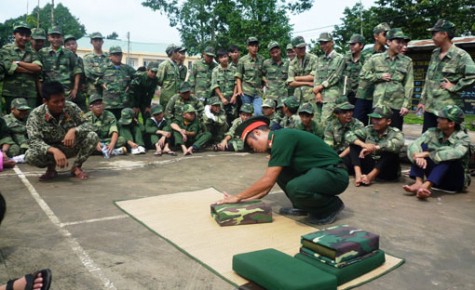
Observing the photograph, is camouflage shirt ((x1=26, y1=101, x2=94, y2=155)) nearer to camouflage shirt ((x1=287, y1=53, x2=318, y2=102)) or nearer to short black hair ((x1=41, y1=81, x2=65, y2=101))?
short black hair ((x1=41, y1=81, x2=65, y2=101))

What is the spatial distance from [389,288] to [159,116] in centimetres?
575

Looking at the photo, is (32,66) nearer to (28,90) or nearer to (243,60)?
(28,90)

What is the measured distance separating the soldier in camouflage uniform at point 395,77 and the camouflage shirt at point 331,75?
2.63 feet

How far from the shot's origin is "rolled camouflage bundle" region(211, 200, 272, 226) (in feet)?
11.8

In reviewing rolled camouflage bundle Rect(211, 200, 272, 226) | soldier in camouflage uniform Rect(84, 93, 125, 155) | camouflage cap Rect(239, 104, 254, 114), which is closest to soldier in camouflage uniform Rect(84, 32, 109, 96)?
soldier in camouflage uniform Rect(84, 93, 125, 155)

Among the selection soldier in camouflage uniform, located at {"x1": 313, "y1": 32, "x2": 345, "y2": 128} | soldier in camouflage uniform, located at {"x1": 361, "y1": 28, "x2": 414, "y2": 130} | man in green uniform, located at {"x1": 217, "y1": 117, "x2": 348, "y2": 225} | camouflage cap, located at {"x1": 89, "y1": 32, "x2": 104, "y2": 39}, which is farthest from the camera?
camouflage cap, located at {"x1": 89, "y1": 32, "x2": 104, "y2": 39}

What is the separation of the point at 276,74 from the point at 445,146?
156 inches

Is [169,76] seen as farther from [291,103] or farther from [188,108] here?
[291,103]

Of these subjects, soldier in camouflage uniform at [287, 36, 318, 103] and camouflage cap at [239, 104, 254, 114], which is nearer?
soldier in camouflage uniform at [287, 36, 318, 103]

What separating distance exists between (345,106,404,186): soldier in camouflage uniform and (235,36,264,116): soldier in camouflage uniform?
3.03 m

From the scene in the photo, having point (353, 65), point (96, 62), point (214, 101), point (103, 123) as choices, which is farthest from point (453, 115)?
point (96, 62)

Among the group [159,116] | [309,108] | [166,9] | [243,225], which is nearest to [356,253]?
[243,225]

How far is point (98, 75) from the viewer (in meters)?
7.75

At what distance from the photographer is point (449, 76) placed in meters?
5.40
